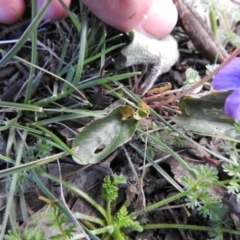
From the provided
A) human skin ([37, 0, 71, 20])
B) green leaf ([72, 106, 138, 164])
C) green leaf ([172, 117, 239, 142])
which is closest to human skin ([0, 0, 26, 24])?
human skin ([37, 0, 71, 20])

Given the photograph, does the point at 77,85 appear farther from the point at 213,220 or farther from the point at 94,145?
the point at 213,220

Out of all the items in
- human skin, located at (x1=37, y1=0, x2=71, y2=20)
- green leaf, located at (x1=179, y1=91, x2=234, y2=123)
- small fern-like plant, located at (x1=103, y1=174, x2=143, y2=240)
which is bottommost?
small fern-like plant, located at (x1=103, y1=174, x2=143, y2=240)

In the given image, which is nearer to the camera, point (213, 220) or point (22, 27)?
point (213, 220)

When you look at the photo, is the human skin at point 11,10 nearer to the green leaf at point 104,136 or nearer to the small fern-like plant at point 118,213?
the green leaf at point 104,136

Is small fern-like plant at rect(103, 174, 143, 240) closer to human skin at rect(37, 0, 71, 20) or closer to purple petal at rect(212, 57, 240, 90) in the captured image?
purple petal at rect(212, 57, 240, 90)

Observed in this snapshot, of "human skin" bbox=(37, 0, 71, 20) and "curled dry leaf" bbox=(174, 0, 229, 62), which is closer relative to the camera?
"human skin" bbox=(37, 0, 71, 20)

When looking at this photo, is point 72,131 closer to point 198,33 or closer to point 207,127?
point 207,127

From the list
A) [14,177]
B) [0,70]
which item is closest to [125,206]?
[14,177]
